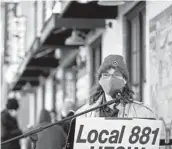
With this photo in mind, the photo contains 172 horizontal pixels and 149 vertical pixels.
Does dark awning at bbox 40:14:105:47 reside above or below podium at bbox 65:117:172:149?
above

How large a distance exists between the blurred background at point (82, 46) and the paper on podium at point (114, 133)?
3.13m

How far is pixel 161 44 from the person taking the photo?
323 inches

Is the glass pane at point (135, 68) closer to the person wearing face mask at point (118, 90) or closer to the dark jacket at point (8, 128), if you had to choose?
the dark jacket at point (8, 128)

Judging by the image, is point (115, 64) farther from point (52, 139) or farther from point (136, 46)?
point (136, 46)

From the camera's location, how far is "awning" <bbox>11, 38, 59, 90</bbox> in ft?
58.2

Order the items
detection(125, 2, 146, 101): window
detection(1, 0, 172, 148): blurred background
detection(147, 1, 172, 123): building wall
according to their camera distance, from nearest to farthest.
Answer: detection(147, 1, 172, 123): building wall < detection(1, 0, 172, 148): blurred background < detection(125, 2, 146, 101): window

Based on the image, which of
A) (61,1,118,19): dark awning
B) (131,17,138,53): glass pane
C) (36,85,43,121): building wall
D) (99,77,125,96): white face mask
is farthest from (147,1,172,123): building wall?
(36,85,43,121): building wall

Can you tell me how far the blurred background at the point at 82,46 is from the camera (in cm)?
840

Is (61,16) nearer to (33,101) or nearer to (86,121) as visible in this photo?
(86,121)

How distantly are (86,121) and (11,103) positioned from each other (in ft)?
25.7

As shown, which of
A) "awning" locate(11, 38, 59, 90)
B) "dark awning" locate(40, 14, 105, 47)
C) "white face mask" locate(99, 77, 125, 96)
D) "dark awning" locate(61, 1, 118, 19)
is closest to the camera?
"white face mask" locate(99, 77, 125, 96)

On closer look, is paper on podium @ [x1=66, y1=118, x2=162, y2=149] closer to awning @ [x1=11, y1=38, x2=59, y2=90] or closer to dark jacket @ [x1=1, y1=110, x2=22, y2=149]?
dark jacket @ [x1=1, y1=110, x2=22, y2=149]

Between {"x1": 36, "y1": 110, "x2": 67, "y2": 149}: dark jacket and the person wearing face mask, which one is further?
{"x1": 36, "y1": 110, "x2": 67, "y2": 149}: dark jacket

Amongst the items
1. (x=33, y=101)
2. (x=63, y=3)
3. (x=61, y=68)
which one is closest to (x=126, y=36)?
(x=63, y=3)
